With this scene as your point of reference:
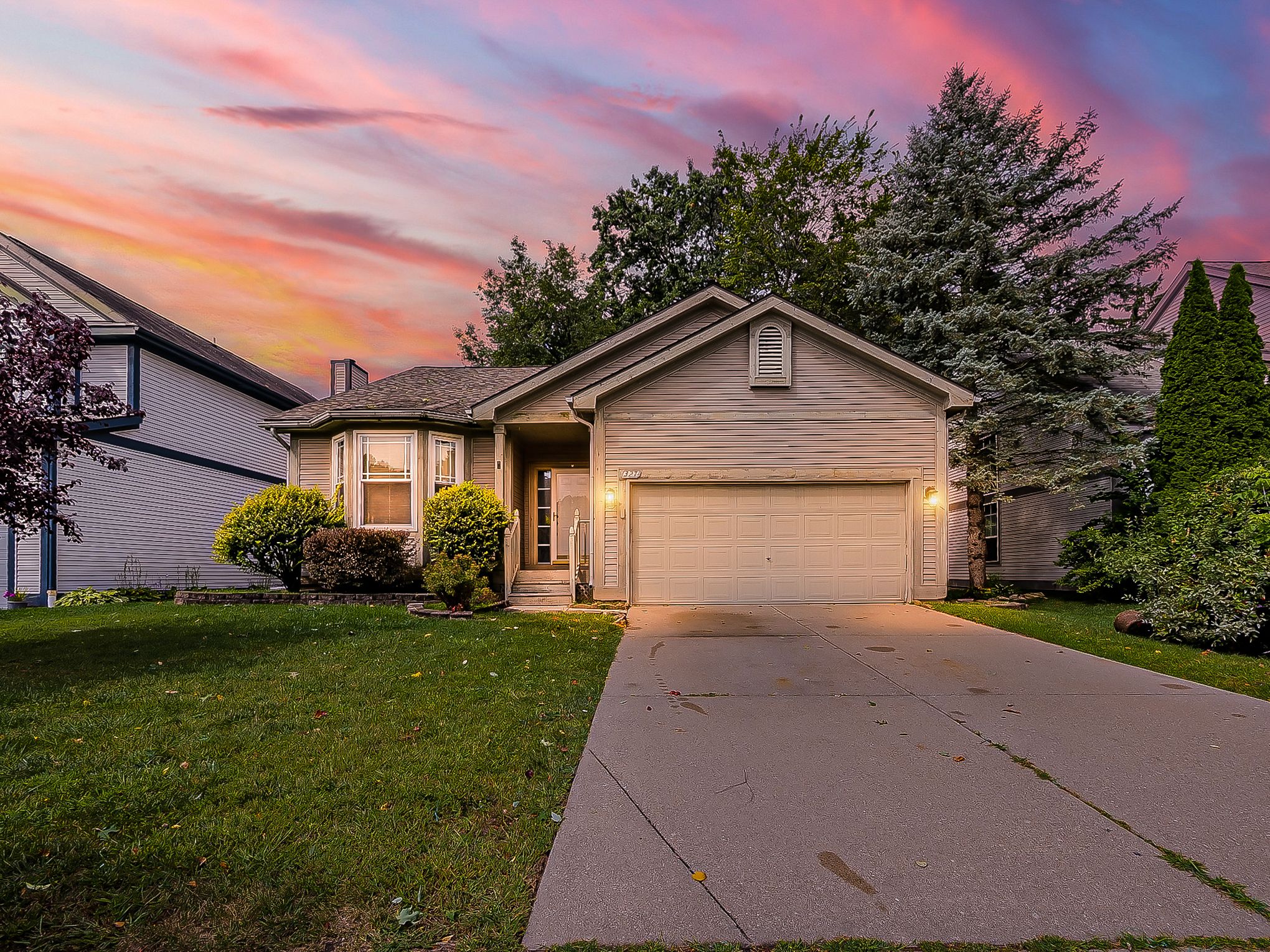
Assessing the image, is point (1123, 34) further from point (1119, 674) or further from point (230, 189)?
point (230, 189)

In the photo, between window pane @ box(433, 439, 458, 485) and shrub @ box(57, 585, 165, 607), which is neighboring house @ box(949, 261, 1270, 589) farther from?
shrub @ box(57, 585, 165, 607)

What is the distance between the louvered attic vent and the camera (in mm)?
12141

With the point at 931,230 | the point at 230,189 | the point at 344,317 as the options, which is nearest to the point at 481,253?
the point at 344,317

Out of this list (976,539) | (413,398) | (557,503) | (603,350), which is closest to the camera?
(603,350)

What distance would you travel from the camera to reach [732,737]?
4559mm

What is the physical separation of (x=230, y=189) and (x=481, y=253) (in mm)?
18046

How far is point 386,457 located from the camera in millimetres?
13047

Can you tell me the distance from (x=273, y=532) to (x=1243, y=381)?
17.1 metres

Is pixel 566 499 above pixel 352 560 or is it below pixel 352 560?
above

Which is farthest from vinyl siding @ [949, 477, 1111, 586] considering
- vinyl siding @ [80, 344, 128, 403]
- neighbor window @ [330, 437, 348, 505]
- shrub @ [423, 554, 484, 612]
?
vinyl siding @ [80, 344, 128, 403]

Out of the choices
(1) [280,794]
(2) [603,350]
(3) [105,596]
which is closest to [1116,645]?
(1) [280,794]

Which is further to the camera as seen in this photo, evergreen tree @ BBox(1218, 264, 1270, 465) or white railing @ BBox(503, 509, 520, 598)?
white railing @ BBox(503, 509, 520, 598)

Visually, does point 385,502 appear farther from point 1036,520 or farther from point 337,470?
point 1036,520

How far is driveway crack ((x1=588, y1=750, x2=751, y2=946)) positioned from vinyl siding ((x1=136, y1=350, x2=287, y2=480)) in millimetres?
15521
